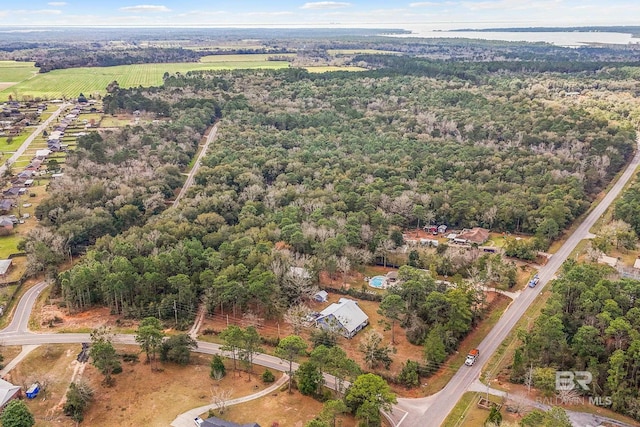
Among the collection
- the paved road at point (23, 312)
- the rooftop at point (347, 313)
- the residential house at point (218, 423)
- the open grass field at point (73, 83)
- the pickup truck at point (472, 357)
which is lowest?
the paved road at point (23, 312)

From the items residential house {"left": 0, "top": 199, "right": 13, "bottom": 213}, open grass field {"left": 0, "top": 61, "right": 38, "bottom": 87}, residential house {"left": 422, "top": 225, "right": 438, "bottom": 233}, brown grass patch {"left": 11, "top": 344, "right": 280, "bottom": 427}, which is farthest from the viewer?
open grass field {"left": 0, "top": 61, "right": 38, "bottom": 87}

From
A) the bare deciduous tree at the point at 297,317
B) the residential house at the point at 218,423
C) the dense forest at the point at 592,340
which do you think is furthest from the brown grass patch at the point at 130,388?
the dense forest at the point at 592,340

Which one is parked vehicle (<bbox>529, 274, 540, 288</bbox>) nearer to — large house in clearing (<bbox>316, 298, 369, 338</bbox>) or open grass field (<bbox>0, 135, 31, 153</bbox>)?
large house in clearing (<bbox>316, 298, 369, 338</bbox>)

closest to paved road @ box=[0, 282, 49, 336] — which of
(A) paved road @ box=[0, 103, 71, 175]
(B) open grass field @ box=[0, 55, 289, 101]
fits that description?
(A) paved road @ box=[0, 103, 71, 175]

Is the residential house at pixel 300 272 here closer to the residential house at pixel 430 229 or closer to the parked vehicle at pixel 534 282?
the parked vehicle at pixel 534 282

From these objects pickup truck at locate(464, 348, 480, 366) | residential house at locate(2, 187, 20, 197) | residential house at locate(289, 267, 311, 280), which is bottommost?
pickup truck at locate(464, 348, 480, 366)

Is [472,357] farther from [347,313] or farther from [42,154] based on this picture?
[42,154]

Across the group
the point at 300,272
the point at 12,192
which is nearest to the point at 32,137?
the point at 12,192
